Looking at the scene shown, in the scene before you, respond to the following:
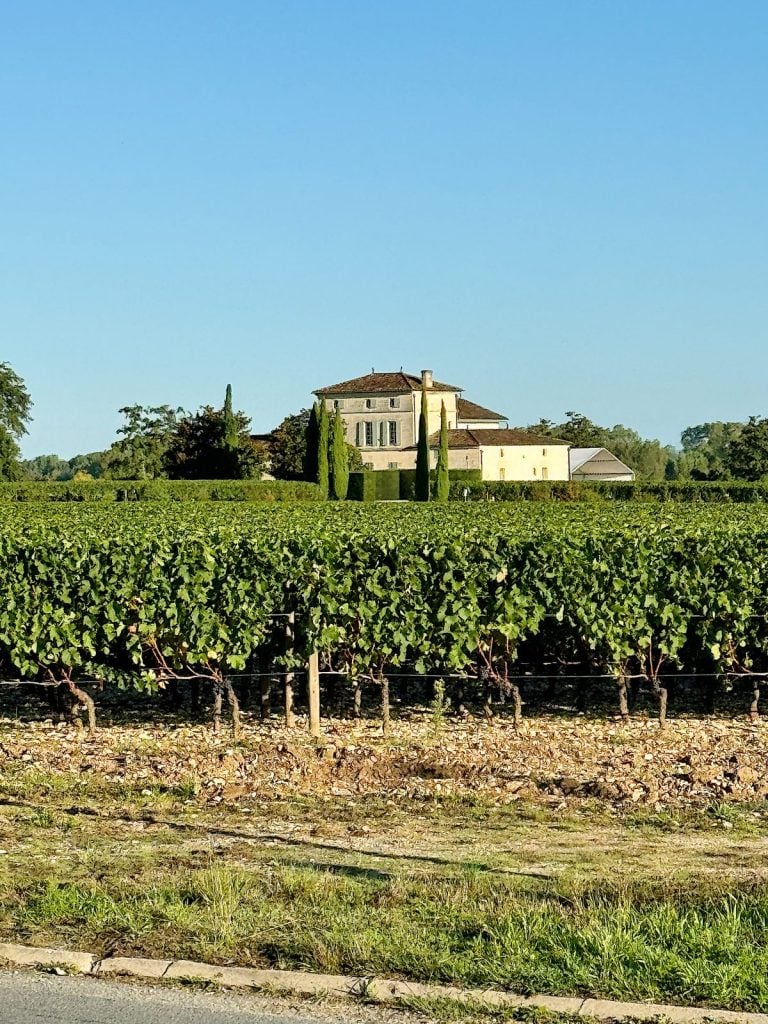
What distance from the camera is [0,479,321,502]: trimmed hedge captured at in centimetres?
5191

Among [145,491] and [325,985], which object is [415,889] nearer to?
[325,985]

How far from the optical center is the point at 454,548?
42.1 ft

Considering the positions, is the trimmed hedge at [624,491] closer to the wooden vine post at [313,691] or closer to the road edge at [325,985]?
the wooden vine post at [313,691]

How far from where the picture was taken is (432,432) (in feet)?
340

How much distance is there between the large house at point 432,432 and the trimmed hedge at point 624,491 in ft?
63.7

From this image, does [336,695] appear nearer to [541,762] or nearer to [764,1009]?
[541,762]

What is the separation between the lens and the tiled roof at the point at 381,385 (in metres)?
106

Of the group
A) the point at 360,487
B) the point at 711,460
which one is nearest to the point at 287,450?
the point at 360,487

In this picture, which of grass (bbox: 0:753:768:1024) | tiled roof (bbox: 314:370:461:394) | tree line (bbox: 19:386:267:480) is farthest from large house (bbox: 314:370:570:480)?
grass (bbox: 0:753:768:1024)

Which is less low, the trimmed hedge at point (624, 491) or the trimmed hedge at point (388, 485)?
the trimmed hedge at point (388, 485)

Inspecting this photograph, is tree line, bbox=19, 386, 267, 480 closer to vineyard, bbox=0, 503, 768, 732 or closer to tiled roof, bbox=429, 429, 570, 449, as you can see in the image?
tiled roof, bbox=429, 429, 570, 449

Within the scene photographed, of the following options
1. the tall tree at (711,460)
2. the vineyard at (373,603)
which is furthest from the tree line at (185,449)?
the vineyard at (373,603)

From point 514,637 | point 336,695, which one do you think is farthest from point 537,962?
point 336,695

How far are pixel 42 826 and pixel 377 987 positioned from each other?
13.4 feet
